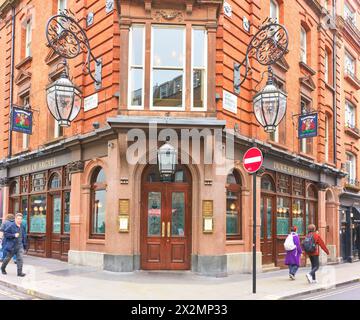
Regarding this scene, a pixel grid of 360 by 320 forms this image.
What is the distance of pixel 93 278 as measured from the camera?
13211 mm

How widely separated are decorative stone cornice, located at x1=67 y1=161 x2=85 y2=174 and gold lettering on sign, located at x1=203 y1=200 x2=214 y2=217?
4.67 meters

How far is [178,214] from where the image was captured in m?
14.7

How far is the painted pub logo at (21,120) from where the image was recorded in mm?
18772

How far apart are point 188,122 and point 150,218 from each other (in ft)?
10.7

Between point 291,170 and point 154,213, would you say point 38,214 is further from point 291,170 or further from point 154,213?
point 291,170

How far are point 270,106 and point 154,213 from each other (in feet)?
15.8

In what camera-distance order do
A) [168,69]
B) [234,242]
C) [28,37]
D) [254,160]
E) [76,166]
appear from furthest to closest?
[28,37] → [76,166] → [234,242] → [168,69] → [254,160]

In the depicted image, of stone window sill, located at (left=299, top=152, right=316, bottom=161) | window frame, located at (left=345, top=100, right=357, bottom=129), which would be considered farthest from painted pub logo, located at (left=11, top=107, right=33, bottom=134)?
window frame, located at (left=345, top=100, right=357, bottom=129)

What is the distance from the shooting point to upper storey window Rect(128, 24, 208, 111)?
14398mm

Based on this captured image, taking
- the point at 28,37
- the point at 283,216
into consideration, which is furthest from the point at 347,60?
the point at 28,37

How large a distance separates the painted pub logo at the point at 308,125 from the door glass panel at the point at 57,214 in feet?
32.6

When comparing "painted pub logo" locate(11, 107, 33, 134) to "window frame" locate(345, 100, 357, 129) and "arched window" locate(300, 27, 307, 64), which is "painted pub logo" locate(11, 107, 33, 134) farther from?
"window frame" locate(345, 100, 357, 129)
